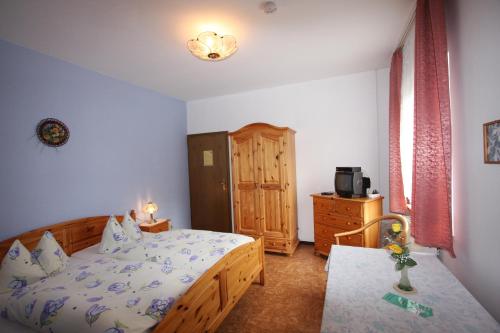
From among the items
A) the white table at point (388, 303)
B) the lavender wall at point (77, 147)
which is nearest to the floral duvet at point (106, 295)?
the lavender wall at point (77, 147)

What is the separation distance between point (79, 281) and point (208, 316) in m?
1.06

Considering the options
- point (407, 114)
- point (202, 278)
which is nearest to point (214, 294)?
point (202, 278)

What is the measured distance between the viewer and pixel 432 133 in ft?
5.31

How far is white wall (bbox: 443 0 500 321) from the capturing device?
1.17m

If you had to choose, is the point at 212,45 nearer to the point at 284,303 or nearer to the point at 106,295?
the point at 106,295

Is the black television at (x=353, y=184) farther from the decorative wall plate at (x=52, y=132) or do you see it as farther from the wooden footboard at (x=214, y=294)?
the decorative wall plate at (x=52, y=132)

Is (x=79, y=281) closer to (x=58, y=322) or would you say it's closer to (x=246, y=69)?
(x=58, y=322)

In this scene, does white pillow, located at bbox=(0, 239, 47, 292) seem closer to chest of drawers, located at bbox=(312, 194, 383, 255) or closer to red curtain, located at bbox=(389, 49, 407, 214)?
chest of drawers, located at bbox=(312, 194, 383, 255)

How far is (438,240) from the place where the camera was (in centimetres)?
162

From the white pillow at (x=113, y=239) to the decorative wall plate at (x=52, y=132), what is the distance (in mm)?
1102

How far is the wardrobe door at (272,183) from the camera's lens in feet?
11.9

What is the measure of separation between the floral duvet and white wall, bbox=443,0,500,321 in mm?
1875

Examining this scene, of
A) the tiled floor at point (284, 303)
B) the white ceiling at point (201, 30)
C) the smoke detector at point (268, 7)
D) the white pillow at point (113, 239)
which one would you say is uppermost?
the white ceiling at point (201, 30)

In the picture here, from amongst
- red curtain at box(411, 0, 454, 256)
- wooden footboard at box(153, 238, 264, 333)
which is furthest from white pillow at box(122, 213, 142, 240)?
red curtain at box(411, 0, 454, 256)
